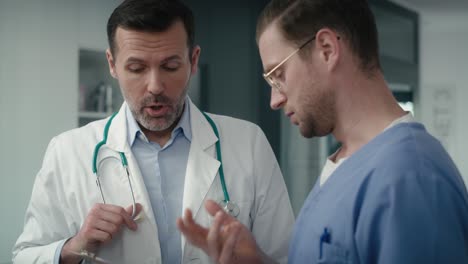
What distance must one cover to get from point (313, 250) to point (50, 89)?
2.32 meters

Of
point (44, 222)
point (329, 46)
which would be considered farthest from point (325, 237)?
point (44, 222)

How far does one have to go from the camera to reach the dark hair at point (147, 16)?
1.47 m

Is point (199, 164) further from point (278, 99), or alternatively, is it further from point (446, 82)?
point (446, 82)

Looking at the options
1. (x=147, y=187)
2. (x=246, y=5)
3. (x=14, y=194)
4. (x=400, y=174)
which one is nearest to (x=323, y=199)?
(x=400, y=174)

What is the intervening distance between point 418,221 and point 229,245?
0.37 meters

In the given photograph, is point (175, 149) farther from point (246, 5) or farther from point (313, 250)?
point (246, 5)

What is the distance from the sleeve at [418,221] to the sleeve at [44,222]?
2.76ft

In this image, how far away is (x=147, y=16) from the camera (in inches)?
57.9

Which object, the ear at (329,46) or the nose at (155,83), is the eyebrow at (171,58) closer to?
the nose at (155,83)

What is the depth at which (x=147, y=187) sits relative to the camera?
4.90ft

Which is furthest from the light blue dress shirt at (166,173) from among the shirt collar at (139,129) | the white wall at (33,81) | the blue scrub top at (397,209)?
the white wall at (33,81)

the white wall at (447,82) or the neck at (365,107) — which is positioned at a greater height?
the white wall at (447,82)

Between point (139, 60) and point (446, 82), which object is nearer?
point (139, 60)

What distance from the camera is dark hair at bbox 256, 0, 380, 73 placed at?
1111 millimetres
